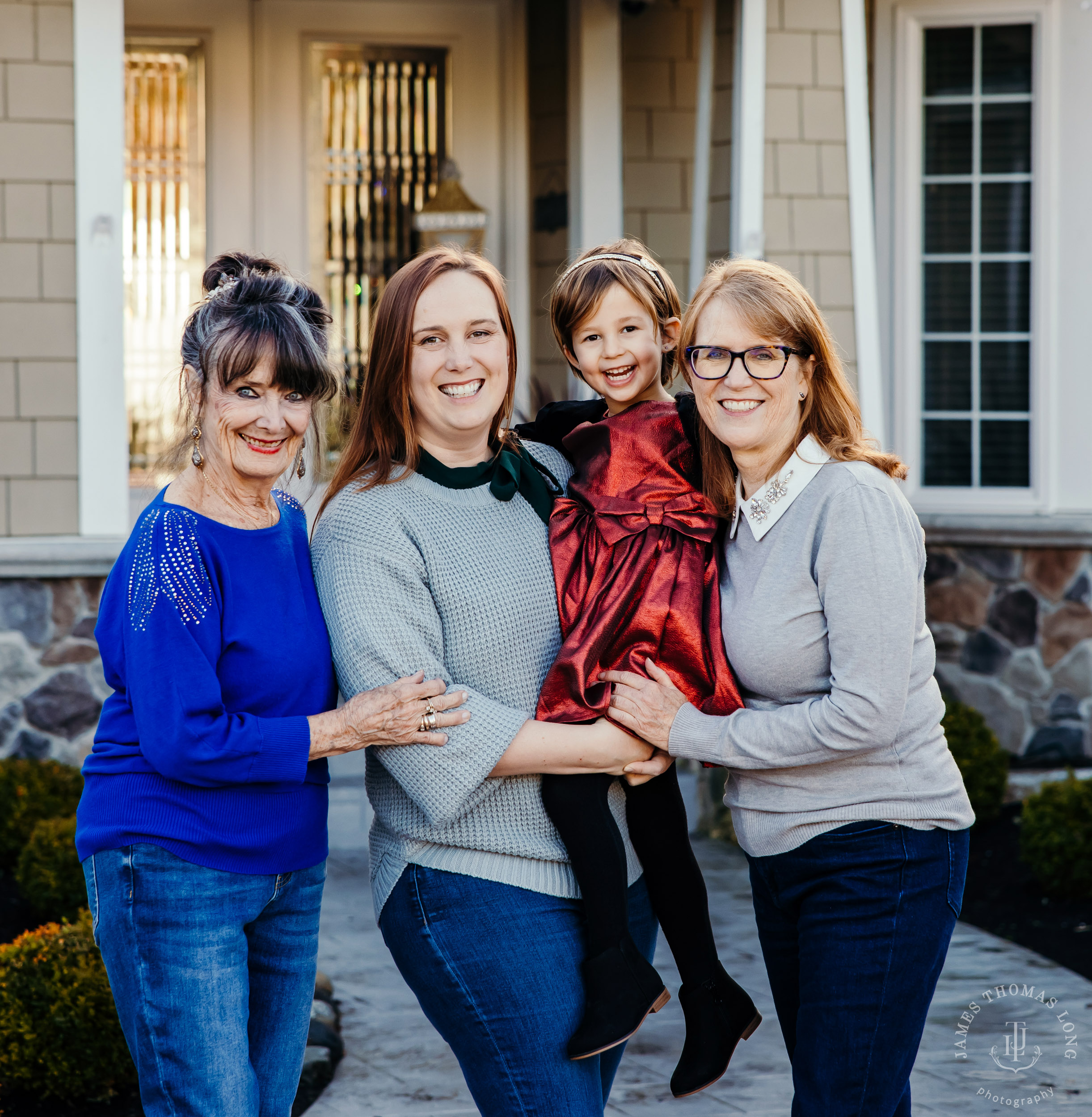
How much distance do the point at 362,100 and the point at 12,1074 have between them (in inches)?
195

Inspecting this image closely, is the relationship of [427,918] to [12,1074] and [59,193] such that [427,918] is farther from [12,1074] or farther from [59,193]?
[59,193]

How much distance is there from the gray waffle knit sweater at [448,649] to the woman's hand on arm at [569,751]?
3cm

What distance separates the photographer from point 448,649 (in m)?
2.11

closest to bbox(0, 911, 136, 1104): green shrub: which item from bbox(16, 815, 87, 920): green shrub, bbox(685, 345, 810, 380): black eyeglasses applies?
bbox(16, 815, 87, 920): green shrub

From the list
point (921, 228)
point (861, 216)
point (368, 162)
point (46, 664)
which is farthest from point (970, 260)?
point (46, 664)

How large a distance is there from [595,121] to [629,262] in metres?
3.79

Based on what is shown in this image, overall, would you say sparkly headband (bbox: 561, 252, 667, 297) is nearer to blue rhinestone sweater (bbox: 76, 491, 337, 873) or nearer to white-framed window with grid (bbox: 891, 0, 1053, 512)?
blue rhinestone sweater (bbox: 76, 491, 337, 873)

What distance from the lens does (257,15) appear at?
6.48 metres

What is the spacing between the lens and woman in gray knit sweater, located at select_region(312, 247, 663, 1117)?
2.04 metres

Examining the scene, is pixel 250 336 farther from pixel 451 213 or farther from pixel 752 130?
pixel 451 213

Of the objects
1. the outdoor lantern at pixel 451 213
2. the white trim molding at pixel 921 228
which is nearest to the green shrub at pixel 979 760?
the white trim molding at pixel 921 228

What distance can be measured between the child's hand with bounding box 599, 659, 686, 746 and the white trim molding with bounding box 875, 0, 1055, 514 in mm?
4431

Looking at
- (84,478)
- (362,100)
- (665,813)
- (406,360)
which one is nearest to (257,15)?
(362,100)

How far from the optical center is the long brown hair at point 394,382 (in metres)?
2.21
